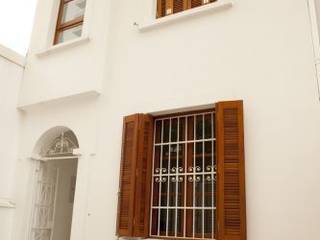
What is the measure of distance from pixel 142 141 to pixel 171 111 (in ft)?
1.89

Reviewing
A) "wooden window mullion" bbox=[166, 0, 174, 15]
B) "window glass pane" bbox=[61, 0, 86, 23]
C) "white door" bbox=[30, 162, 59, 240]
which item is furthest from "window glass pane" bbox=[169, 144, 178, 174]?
"window glass pane" bbox=[61, 0, 86, 23]

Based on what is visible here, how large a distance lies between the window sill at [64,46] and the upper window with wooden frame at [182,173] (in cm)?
186

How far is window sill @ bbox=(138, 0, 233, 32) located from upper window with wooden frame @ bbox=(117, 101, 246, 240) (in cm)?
142

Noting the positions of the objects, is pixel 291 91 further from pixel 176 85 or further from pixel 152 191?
pixel 152 191

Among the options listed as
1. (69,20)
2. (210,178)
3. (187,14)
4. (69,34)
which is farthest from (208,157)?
(69,20)

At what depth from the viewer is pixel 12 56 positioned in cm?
712

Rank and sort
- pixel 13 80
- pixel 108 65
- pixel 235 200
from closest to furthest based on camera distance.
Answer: pixel 235 200
pixel 108 65
pixel 13 80

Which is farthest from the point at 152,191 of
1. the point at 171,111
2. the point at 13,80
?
the point at 13,80

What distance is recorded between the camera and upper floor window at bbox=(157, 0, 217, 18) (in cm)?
595

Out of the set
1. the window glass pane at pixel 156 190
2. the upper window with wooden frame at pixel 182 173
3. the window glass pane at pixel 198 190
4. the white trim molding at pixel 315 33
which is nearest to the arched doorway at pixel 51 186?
the upper window with wooden frame at pixel 182 173

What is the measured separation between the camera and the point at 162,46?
584cm

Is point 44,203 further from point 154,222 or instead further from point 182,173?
point 182,173

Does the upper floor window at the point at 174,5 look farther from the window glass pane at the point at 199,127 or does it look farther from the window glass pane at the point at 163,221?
the window glass pane at the point at 163,221

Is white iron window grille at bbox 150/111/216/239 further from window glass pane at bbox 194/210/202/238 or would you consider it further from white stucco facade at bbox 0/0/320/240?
white stucco facade at bbox 0/0/320/240
